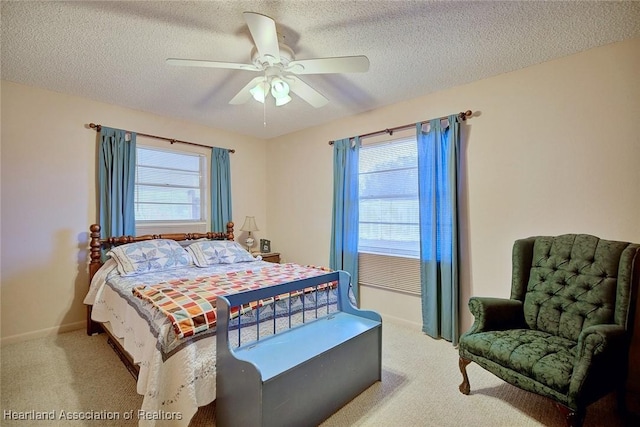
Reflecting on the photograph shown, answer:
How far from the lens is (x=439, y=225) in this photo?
300cm

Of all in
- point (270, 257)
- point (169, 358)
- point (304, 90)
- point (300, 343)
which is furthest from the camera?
point (270, 257)

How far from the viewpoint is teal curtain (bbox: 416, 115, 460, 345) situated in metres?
2.89

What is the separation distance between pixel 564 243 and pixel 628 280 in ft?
1.45

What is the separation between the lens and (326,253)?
4121 millimetres

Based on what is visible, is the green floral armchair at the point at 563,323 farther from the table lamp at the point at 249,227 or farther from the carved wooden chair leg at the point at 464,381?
the table lamp at the point at 249,227

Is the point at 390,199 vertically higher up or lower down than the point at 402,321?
higher up

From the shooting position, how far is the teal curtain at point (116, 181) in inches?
128

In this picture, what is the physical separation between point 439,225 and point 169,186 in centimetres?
335

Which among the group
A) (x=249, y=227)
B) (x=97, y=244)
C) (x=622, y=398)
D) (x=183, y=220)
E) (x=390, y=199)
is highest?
(x=390, y=199)

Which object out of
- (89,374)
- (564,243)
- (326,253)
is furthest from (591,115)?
(89,374)

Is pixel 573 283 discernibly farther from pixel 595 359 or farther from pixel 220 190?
pixel 220 190

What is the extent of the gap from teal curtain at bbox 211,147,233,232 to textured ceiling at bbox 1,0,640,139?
1242 mm

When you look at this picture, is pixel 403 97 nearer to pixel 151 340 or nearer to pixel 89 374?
pixel 151 340

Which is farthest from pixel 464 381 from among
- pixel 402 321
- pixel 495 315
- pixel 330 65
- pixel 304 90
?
pixel 304 90
